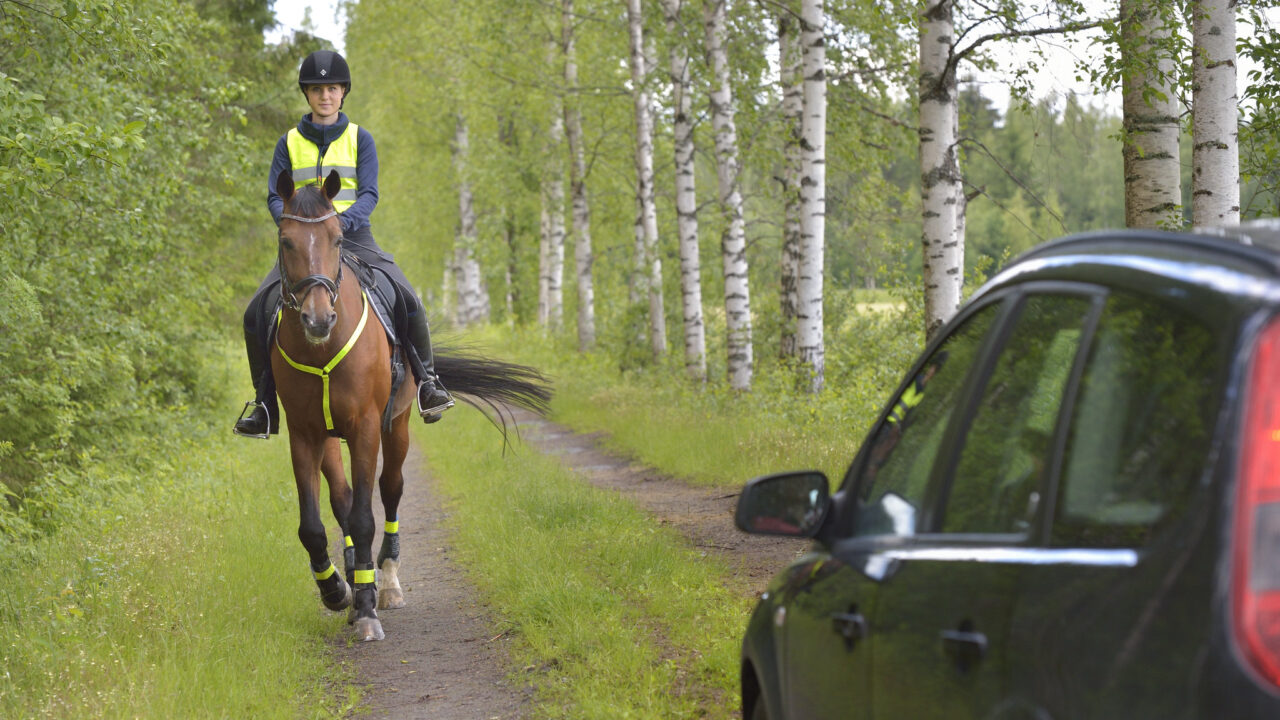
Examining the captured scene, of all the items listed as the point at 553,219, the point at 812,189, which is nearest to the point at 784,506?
the point at 812,189

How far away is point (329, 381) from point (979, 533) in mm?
5799

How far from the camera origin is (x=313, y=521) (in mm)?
7641

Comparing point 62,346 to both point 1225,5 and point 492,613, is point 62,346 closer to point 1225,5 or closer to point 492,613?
point 492,613

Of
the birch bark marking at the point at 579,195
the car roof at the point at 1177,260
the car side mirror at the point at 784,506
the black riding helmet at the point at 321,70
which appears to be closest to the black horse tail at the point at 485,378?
the black riding helmet at the point at 321,70

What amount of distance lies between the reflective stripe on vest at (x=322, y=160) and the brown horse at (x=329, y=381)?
0.53 m

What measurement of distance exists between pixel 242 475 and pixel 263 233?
10.5 metres

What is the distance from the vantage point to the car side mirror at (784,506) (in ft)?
10.3

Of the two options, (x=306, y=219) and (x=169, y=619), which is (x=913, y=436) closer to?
(x=306, y=219)

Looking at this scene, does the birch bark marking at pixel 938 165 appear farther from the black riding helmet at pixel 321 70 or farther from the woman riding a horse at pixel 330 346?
the black riding helmet at pixel 321 70

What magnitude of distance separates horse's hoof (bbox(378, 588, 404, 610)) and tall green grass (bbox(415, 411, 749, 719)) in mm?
584

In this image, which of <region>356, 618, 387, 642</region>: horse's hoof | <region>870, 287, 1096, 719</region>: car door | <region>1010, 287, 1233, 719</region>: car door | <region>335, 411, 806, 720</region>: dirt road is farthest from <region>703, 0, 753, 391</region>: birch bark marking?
<region>1010, 287, 1233, 719</region>: car door

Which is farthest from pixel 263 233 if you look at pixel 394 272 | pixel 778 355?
pixel 394 272

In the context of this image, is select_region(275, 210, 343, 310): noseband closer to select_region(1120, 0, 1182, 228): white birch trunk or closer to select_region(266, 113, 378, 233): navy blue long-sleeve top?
select_region(266, 113, 378, 233): navy blue long-sleeve top

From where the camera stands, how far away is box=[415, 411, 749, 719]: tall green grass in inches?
226
